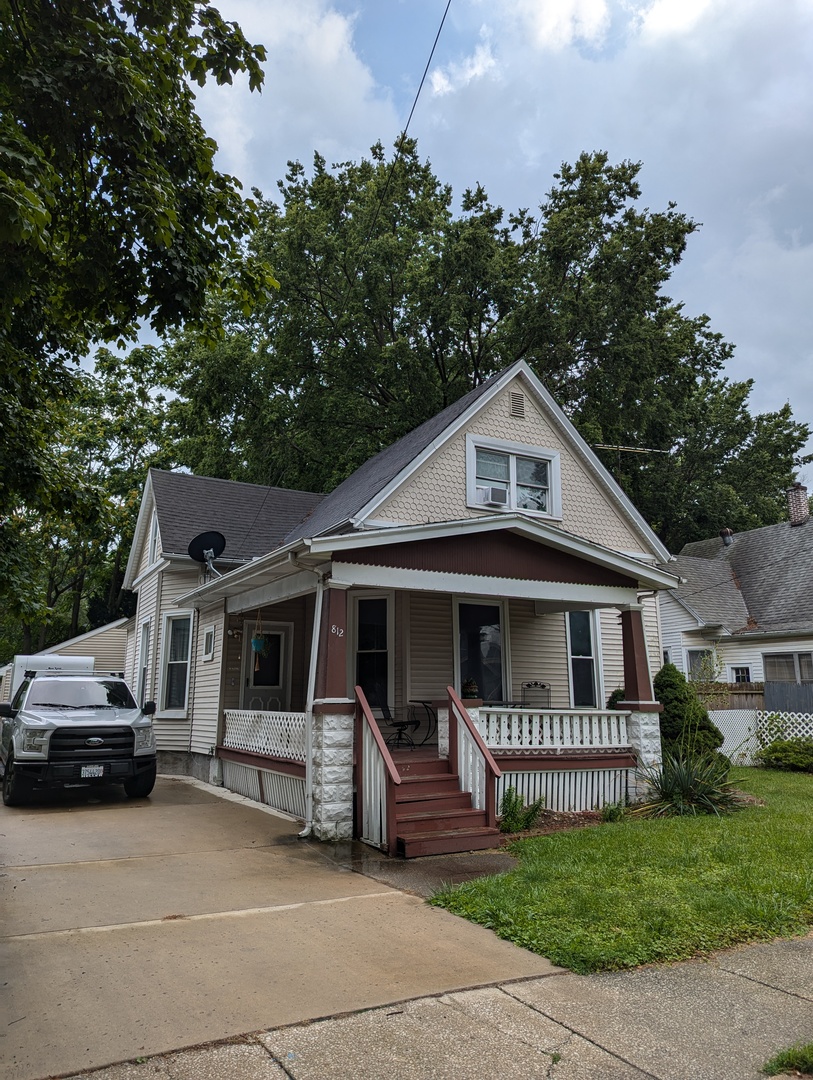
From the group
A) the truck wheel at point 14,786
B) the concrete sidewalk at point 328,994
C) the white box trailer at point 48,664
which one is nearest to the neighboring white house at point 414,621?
the white box trailer at point 48,664

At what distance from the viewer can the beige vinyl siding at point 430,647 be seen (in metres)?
13.0

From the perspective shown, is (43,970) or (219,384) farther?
(219,384)

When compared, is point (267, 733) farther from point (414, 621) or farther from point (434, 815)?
point (434, 815)

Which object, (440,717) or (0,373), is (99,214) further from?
(440,717)

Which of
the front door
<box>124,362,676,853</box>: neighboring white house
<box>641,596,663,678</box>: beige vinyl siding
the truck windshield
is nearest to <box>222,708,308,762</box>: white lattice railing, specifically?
<box>124,362,676,853</box>: neighboring white house

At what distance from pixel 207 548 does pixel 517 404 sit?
6.40 metres

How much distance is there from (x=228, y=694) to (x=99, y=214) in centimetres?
957

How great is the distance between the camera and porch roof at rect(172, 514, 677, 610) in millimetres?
9000

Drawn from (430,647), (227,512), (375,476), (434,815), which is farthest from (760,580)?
(434,815)

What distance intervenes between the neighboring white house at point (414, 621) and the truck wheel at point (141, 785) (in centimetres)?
141

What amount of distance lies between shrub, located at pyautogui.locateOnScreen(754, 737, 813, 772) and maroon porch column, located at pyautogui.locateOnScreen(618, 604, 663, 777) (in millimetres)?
6459

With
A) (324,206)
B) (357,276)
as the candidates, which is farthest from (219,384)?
(324,206)

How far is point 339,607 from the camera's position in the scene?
8.91m

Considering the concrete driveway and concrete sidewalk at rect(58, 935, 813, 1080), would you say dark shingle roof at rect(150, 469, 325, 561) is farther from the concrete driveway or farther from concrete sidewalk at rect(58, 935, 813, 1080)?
concrete sidewalk at rect(58, 935, 813, 1080)
